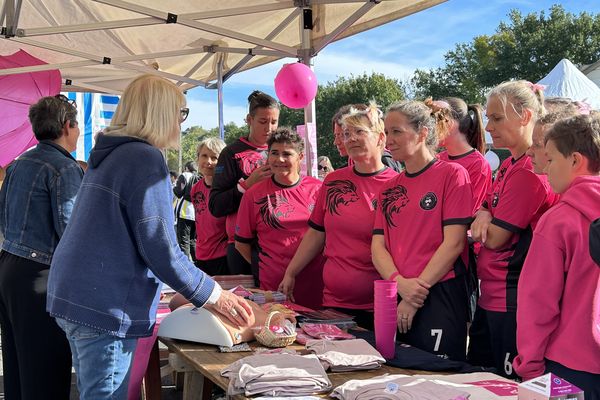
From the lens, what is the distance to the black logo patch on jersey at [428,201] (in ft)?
7.37

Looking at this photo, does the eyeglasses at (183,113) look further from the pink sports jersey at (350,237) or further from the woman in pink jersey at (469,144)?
the woman in pink jersey at (469,144)

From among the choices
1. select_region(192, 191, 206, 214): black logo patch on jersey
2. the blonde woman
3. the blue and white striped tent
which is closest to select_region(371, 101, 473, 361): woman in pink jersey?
the blonde woman

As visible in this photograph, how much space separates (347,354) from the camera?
183 centimetres

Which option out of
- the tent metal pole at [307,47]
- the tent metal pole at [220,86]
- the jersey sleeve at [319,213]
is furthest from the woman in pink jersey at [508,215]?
the tent metal pole at [220,86]

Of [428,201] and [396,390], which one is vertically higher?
[428,201]

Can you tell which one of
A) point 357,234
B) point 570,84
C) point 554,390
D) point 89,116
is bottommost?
point 554,390

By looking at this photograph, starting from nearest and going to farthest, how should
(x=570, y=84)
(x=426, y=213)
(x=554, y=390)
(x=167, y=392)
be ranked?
(x=554, y=390) < (x=426, y=213) < (x=167, y=392) < (x=570, y=84)

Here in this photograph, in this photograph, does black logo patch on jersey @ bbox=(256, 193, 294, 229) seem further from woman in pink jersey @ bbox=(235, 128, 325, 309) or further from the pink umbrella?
the pink umbrella

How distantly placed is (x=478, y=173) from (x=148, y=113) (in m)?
1.68

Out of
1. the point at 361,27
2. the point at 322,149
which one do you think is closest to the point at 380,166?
the point at 361,27

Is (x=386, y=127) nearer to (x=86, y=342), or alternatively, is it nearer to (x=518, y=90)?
(x=518, y=90)

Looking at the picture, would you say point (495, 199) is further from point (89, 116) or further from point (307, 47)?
point (89, 116)

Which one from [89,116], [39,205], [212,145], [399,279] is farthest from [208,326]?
[89,116]

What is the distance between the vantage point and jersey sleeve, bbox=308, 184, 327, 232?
2.77 metres
